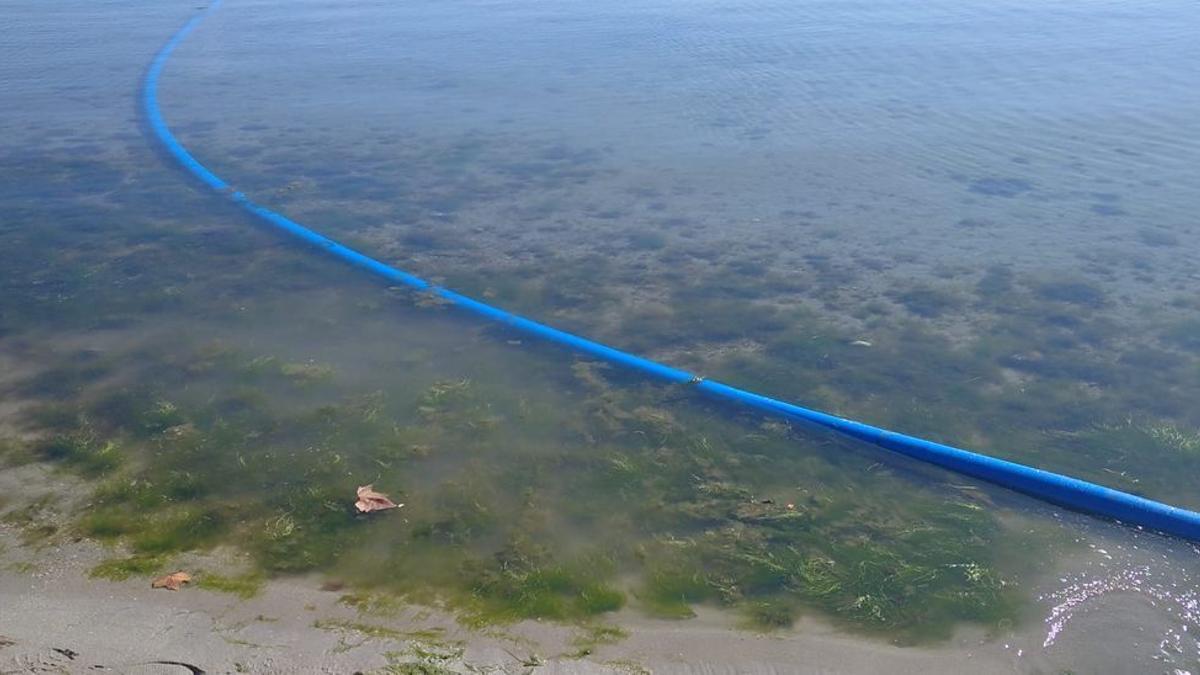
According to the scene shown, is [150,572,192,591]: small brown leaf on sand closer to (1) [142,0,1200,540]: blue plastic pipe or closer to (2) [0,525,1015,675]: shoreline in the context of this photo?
(2) [0,525,1015,675]: shoreline

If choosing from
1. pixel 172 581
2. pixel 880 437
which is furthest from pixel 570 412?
pixel 172 581

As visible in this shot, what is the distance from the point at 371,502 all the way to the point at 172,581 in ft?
2.10

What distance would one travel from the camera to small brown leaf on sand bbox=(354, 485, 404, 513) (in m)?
3.35

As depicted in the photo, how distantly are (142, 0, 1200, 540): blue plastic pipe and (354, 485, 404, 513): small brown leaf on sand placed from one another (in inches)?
47.5

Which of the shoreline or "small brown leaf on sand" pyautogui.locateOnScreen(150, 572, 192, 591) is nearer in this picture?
the shoreline

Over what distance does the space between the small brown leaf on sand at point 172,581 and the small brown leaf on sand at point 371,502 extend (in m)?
0.55

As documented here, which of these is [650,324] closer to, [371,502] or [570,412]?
[570,412]

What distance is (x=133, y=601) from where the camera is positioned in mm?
2904

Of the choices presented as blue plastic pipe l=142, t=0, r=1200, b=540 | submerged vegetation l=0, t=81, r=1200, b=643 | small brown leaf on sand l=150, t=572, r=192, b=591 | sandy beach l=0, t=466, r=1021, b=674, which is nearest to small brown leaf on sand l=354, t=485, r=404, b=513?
submerged vegetation l=0, t=81, r=1200, b=643

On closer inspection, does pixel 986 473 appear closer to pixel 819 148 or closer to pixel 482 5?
pixel 819 148

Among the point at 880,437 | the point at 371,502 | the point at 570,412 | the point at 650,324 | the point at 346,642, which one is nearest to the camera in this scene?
the point at 346,642

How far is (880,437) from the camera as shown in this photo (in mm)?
3701

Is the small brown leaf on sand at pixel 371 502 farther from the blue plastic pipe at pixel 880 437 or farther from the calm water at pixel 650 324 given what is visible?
the blue plastic pipe at pixel 880 437

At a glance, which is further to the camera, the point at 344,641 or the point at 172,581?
the point at 172,581
